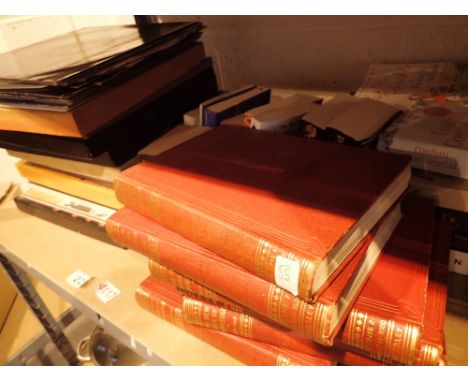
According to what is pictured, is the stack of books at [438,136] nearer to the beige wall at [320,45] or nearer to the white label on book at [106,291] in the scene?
the beige wall at [320,45]

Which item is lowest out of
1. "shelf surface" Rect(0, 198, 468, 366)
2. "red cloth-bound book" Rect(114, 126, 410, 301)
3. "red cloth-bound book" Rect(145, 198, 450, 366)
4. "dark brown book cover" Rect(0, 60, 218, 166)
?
"shelf surface" Rect(0, 198, 468, 366)

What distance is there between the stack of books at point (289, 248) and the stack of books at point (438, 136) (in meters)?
0.04

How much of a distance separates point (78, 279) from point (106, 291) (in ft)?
0.25

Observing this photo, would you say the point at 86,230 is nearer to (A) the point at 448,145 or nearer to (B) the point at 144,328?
(B) the point at 144,328

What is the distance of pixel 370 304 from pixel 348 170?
15 cm

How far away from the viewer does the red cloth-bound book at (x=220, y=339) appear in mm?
439

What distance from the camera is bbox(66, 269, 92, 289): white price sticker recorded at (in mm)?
641

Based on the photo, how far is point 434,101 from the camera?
1.66 feet

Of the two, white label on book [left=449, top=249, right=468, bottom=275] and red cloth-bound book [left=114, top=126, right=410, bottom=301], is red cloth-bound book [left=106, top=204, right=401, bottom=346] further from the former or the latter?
white label on book [left=449, top=249, right=468, bottom=275]

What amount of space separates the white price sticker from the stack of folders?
93 mm

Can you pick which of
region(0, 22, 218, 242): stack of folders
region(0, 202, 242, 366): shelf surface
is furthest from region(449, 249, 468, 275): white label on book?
region(0, 22, 218, 242): stack of folders

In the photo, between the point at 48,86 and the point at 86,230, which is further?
the point at 86,230

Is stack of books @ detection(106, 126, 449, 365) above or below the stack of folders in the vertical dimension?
below
